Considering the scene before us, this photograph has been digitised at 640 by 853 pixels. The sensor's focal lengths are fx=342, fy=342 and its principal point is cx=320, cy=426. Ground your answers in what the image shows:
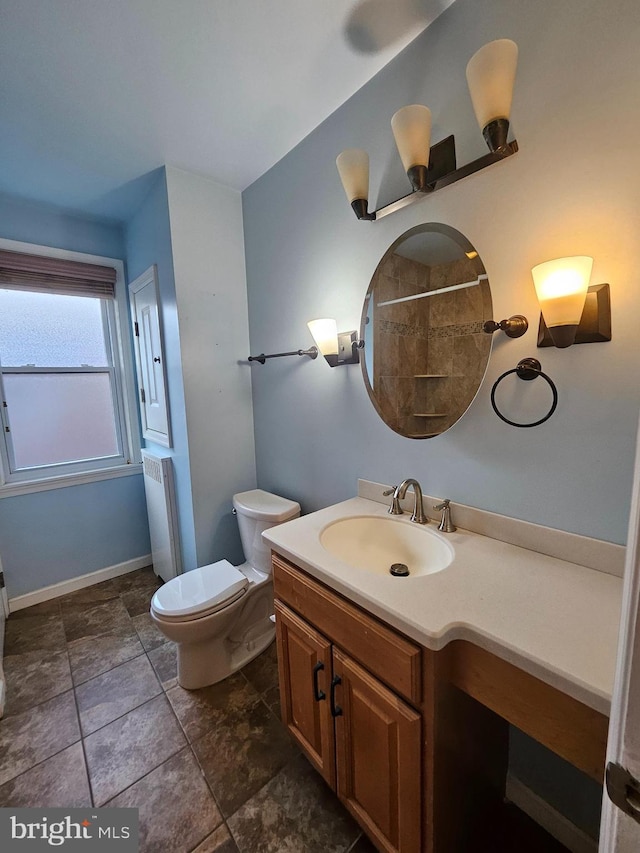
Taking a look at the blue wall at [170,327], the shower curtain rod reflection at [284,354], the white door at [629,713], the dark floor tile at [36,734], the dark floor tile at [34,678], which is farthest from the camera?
the blue wall at [170,327]

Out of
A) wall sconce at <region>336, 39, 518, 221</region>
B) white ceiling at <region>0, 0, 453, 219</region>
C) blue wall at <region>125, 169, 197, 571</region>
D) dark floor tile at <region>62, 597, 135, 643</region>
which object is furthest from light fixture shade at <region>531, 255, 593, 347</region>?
dark floor tile at <region>62, 597, 135, 643</region>

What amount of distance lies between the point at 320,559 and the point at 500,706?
0.50 meters

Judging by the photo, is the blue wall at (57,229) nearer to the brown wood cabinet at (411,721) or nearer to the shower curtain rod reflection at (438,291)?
the shower curtain rod reflection at (438,291)

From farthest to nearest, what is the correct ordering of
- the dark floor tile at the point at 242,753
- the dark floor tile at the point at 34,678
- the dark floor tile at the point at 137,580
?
the dark floor tile at the point at 137,580, the dark floor tile at the point at 34,678, the dark floor tile at the point at 242,753

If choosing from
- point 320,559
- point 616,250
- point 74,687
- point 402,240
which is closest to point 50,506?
point 74,687

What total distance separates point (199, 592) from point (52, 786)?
2.34 ft

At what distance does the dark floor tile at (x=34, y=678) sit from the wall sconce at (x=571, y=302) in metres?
2.39

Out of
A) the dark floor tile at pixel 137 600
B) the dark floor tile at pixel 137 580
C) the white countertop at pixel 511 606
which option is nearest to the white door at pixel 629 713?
the white countertop at pixel 511 606

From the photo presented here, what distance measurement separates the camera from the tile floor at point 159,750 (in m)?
1.05

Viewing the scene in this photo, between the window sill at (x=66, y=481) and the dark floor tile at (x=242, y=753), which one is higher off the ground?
Result: the window sill at (x=66, y=481)

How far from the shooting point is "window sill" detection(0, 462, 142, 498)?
6.87 feet

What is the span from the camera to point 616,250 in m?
0.80

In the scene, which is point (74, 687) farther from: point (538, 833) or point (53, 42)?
point (53, 42)

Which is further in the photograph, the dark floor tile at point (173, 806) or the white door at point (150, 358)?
the white door at point (150, 358)
